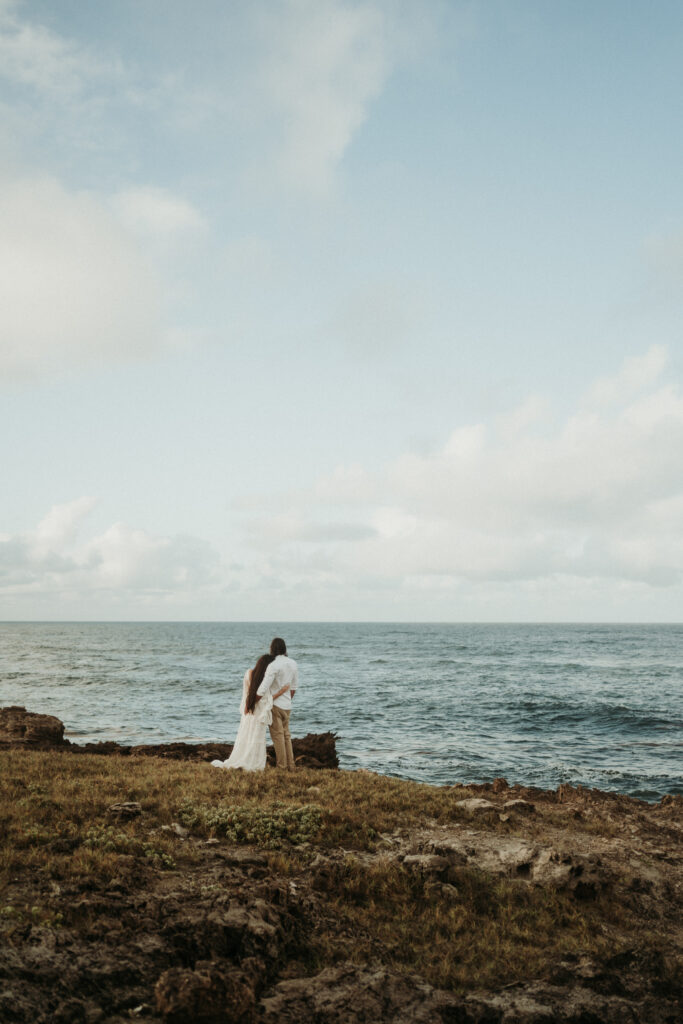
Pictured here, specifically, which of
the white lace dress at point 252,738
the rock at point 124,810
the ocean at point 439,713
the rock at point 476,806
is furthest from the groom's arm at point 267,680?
the ocean at point 439,713

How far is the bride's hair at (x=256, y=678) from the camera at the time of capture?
13453mm

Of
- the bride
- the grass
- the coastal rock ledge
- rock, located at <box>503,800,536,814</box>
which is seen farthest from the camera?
the coastal rock ledge

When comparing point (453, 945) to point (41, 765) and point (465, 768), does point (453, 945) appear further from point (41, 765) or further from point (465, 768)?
point (465, 768)

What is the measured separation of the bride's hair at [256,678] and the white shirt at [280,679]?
9cm

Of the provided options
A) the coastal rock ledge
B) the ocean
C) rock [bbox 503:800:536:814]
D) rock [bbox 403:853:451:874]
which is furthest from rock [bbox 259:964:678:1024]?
the ocean

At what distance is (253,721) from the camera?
548 inches

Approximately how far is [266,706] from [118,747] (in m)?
6.79

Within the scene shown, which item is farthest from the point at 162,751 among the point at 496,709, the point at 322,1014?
the point at 496,709

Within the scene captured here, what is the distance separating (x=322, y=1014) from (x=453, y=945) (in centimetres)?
202

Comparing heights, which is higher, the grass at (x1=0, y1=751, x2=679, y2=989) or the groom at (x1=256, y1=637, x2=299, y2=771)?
the groom at (x1=256, y1=637, x2=299, y2=771)

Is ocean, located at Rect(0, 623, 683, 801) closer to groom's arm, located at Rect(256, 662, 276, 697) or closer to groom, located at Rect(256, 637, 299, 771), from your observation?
groom, located at Rect(256, 637, 299, 771)

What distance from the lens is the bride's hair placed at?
1345 centimetres

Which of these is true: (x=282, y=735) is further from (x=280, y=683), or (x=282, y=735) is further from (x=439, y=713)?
(x=439, y=713)

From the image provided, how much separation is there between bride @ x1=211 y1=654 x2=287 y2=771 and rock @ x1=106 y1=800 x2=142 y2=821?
3898mm
